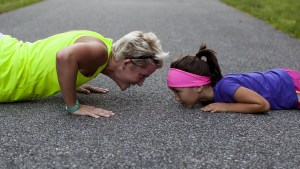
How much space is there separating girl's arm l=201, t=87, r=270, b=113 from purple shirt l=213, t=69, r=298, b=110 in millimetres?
76

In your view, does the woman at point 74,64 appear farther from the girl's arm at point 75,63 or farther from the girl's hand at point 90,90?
the girl's hand at point 90,90

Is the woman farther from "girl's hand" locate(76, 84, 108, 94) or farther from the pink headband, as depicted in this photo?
"girl's hand" locate(76, 84, 108, 94)

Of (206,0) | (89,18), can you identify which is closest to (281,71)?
(89,18)

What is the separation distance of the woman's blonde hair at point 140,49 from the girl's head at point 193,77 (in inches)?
8.3

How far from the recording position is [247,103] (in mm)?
3418

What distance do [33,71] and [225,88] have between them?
1.58 metres

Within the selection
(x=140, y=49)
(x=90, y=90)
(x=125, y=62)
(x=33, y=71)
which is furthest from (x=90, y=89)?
(x=140, y=49)

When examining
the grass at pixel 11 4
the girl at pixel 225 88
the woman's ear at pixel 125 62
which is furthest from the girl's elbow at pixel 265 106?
the grass at pixel 11 4

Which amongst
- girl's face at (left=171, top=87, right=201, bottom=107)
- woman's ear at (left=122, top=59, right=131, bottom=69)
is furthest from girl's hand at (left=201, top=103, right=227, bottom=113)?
woman's ear at (left=122, top=59, right=131, bottom=69)

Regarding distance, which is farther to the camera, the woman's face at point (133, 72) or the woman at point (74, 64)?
the woman's face at point (133, 72)

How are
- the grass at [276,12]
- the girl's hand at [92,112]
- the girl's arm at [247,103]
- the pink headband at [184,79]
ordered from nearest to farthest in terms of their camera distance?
the girl's hand at [92,112]
the girl's arm at [247,103]
the pink headband at [184,79]
the grass at [276,12]

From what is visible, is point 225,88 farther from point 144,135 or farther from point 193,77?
point 144,135

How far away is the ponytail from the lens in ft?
11.6

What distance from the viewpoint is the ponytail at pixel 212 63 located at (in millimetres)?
3539
